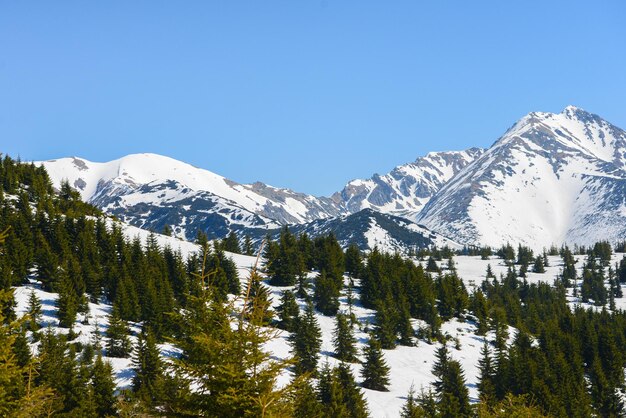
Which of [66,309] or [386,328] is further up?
[66,309]

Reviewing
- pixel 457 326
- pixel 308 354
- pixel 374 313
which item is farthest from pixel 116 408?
pixel 457 326

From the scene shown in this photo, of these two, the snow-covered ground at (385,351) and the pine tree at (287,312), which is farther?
the pine tree at (287,312)

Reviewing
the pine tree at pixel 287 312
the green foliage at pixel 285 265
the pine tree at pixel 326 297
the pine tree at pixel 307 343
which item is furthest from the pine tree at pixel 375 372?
the green foliage at pixel 285 265

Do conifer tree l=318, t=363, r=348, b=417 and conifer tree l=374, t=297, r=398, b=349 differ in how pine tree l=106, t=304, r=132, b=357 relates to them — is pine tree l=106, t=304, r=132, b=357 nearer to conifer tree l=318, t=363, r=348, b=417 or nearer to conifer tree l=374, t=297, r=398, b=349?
conifer tree l=318, t=363, r=348, b=417

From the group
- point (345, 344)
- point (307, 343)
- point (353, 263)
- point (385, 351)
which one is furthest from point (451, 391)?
point (353, 263)

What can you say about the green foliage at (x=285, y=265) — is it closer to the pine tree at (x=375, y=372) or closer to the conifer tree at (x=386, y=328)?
the conifer tree at (x=386, y=328)

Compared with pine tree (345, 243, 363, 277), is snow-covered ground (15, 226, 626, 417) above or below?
below

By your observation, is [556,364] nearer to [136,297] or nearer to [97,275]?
[136,297]

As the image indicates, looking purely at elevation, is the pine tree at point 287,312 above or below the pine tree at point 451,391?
above

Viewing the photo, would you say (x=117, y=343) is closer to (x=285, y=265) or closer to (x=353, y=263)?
(x=285, y=265)

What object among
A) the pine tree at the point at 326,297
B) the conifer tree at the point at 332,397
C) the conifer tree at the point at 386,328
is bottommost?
the conifer tree at the point at 332,397

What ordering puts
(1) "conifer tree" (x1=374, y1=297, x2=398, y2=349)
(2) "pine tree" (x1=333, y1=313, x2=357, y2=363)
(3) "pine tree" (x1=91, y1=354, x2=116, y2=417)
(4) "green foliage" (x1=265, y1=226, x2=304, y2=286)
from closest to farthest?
(3) "pine tree" (x1=91, y1=354, x2=116, y2=417)
(2) "pine tree" (x1=333, y1=313, x2=357, y2=363)
(1) "conifer tree" (x1=374, y1=297, x2=398, y2=349)
(4) "green foliage" (x1=265, y1=226, x2=304, y2=286)

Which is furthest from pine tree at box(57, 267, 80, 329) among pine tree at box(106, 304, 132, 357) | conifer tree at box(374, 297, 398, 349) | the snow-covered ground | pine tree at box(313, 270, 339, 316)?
conifer tree at box(374, 297, 398, 349)

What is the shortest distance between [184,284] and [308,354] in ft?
130
